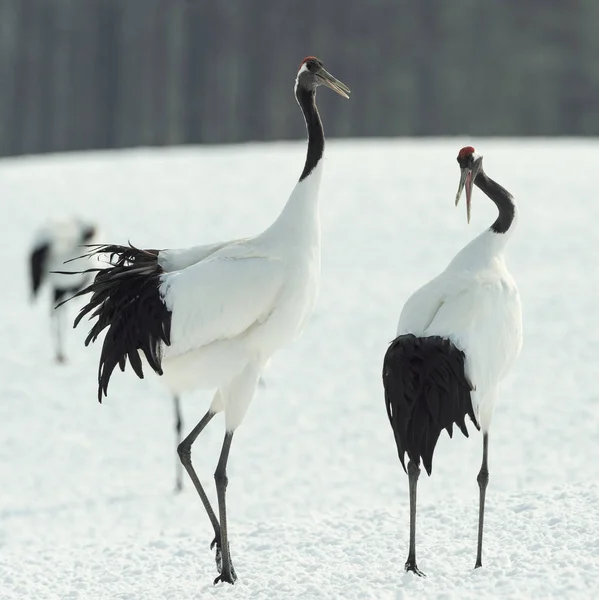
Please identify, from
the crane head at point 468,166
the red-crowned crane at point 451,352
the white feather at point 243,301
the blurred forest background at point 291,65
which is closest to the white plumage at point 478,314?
the red-crowned crane at point 451,352

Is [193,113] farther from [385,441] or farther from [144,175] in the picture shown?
[385,441]

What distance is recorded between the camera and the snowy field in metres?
3.87

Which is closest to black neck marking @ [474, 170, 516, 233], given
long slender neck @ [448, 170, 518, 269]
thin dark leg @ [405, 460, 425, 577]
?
long slender neck @ [448, 170, 518, 269]

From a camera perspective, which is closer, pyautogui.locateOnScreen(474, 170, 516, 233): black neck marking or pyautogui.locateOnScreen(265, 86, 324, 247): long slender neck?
pyautogui.locateOnScreen(474, 170, 516, 233): black neck marking

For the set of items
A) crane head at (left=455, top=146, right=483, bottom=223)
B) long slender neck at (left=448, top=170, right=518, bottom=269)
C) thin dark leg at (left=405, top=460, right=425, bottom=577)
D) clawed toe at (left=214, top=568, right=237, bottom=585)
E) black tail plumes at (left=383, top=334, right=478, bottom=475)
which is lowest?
clawed toe at (left=214, top=568, right=237, bottom=585)

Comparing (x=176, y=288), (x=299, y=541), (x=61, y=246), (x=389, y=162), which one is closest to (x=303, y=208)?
(x=176, y=288)

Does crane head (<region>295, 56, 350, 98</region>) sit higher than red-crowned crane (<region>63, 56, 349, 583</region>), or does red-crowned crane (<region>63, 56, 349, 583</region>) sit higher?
crane head (<region>295, 56, 350, 98</region>)

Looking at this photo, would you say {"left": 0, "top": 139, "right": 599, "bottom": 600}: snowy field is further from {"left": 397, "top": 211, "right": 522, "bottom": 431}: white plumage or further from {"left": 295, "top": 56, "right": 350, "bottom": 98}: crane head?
{"left": 295, "top": 56, "right": 350, "bottom": 98}: crane head

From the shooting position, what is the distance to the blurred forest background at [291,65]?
645 inches

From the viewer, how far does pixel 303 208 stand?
3863mm

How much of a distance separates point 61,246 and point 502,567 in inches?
223

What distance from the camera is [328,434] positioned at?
6137mm

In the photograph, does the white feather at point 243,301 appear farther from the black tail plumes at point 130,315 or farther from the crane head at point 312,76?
the crane head at point 312,76

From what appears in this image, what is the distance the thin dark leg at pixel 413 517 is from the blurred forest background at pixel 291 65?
43.8 feet
